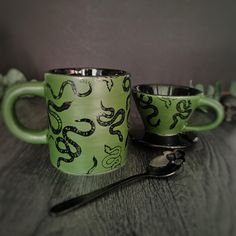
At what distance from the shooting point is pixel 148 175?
313mm

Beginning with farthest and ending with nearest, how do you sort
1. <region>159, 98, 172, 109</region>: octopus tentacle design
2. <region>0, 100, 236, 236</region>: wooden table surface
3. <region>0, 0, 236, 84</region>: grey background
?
<region>0, 0, 236, 84</region>: grey background
<region>159, 98, 172, 109</region>: octopus tentacle design
<region>0, 100, 236, 236</region>: wooden table surface

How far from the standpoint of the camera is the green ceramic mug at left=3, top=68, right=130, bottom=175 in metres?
0.28

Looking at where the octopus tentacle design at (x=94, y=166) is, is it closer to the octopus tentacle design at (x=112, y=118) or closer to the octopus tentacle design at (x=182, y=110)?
the octopus tentacle design at (x=112, y=118)

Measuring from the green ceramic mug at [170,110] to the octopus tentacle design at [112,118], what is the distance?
0.10 metres

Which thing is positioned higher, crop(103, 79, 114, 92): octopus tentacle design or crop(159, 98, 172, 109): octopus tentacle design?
crop(103, 79, 114, 92): octopus tentacle design

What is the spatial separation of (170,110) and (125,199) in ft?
0.58

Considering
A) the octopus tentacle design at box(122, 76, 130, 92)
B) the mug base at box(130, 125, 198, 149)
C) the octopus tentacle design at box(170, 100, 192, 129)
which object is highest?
the octopus tentacle design at box(122, 76, 130, 92)

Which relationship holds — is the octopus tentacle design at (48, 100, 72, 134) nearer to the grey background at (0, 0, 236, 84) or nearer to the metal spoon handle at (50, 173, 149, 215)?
the metal spoon handle at (50, 173, 149, 215)

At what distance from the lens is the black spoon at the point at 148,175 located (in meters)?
0.25

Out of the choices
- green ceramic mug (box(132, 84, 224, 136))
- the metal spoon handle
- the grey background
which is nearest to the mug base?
green ceramic mug (box(132, 84, 224, 136))

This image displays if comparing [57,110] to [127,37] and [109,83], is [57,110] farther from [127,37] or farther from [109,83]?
[127,37]

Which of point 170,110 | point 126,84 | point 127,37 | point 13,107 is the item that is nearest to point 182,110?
point 170,110

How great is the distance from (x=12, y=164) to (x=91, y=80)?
0.18 m

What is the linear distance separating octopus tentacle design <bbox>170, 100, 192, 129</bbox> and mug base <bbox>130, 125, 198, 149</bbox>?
0.02m
